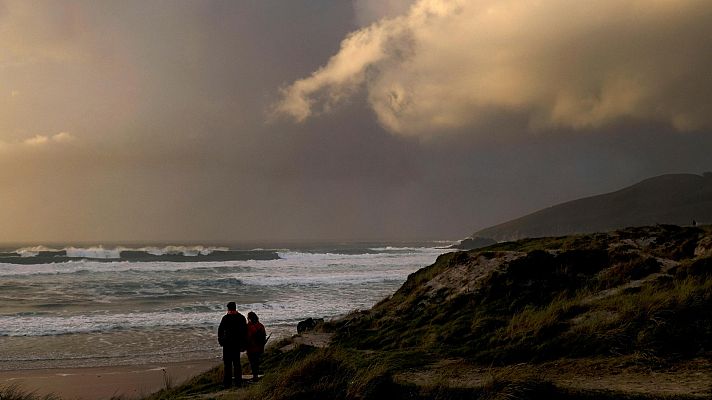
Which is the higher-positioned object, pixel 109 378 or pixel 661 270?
pixel 661 270

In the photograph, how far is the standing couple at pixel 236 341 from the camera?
956cm

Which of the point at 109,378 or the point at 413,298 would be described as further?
the point at 413,298

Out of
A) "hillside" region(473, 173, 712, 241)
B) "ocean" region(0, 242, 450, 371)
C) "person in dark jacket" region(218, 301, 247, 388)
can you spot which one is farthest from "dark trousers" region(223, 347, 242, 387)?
"hillside" region(473, 173, 712, 241)

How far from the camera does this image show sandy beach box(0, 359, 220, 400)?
12.3 m

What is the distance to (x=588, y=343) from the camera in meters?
6.96

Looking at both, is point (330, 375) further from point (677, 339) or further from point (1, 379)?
point (1, 379)

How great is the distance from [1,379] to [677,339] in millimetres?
15937

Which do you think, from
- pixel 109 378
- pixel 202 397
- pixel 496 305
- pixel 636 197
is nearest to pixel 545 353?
pixel 496 305

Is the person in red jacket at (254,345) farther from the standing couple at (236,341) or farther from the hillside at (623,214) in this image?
the hillside at (623,214)

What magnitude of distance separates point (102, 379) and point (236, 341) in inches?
248

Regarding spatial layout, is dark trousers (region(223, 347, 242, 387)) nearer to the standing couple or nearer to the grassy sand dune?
the standing couple

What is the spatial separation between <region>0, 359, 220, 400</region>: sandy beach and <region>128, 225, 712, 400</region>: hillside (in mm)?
2737

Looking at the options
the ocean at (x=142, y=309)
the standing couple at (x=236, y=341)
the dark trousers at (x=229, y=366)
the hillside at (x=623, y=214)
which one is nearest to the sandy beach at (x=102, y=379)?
the ocean at (x=142, y=309)

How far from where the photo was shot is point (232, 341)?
970cm
